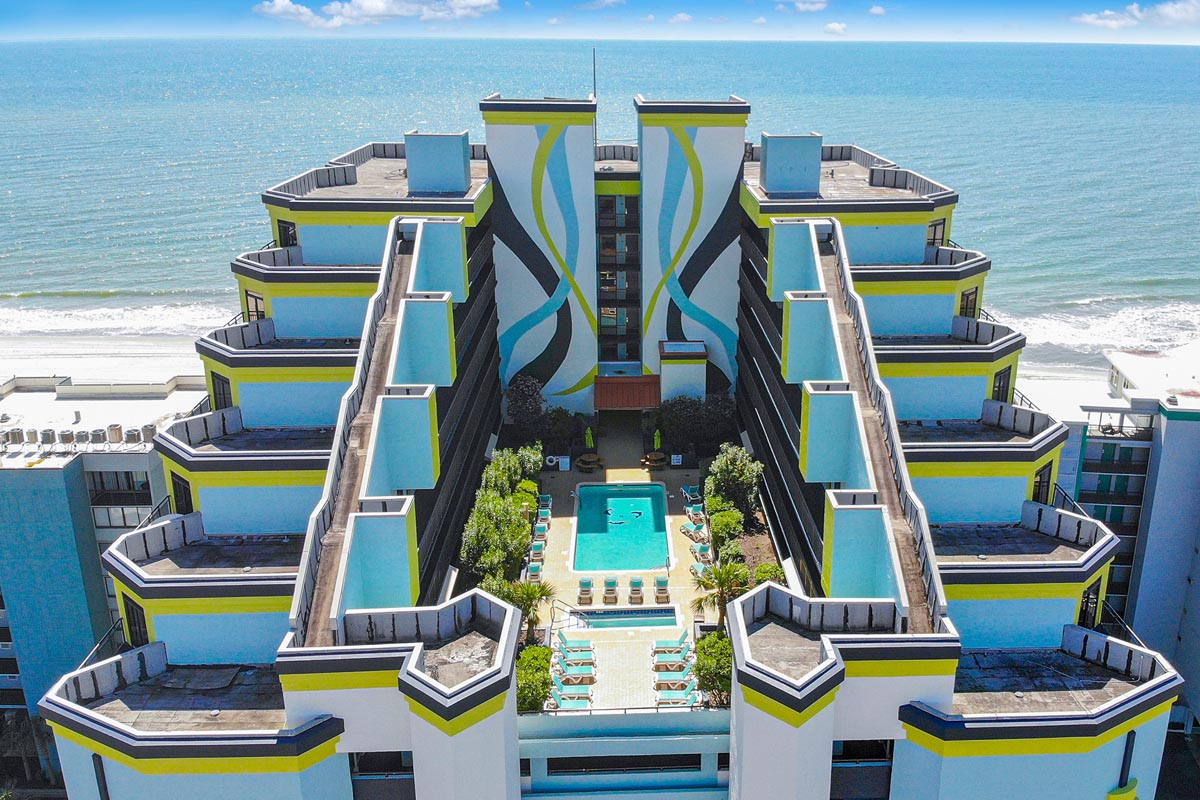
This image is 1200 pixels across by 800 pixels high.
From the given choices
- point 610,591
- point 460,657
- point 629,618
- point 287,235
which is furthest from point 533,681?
point 287,235

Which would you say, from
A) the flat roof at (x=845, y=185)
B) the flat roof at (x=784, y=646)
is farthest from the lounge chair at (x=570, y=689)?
the flat roof at (x=845, y=185)

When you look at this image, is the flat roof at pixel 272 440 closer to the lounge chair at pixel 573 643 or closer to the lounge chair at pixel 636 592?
the lounge chair at pixel 573 643

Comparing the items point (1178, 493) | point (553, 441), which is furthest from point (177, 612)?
point (1178, 493)

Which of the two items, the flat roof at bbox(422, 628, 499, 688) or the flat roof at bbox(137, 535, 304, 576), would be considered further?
the flat roof at bbox(137, 535, 304, 576)

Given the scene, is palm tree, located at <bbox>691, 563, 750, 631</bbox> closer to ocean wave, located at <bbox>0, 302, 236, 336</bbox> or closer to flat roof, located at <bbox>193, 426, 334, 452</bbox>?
flat roof, located at <bbox>193, 426, 334, 452</bbox>

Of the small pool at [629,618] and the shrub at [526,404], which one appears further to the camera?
the shrub at [526,404]

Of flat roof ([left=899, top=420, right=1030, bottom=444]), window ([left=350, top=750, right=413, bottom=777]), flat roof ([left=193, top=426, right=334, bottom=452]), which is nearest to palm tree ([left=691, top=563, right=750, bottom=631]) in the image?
flat roof ([left=899, top=420, right=1030, bottom=444])

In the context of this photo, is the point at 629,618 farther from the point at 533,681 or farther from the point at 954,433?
the point at 954,433
